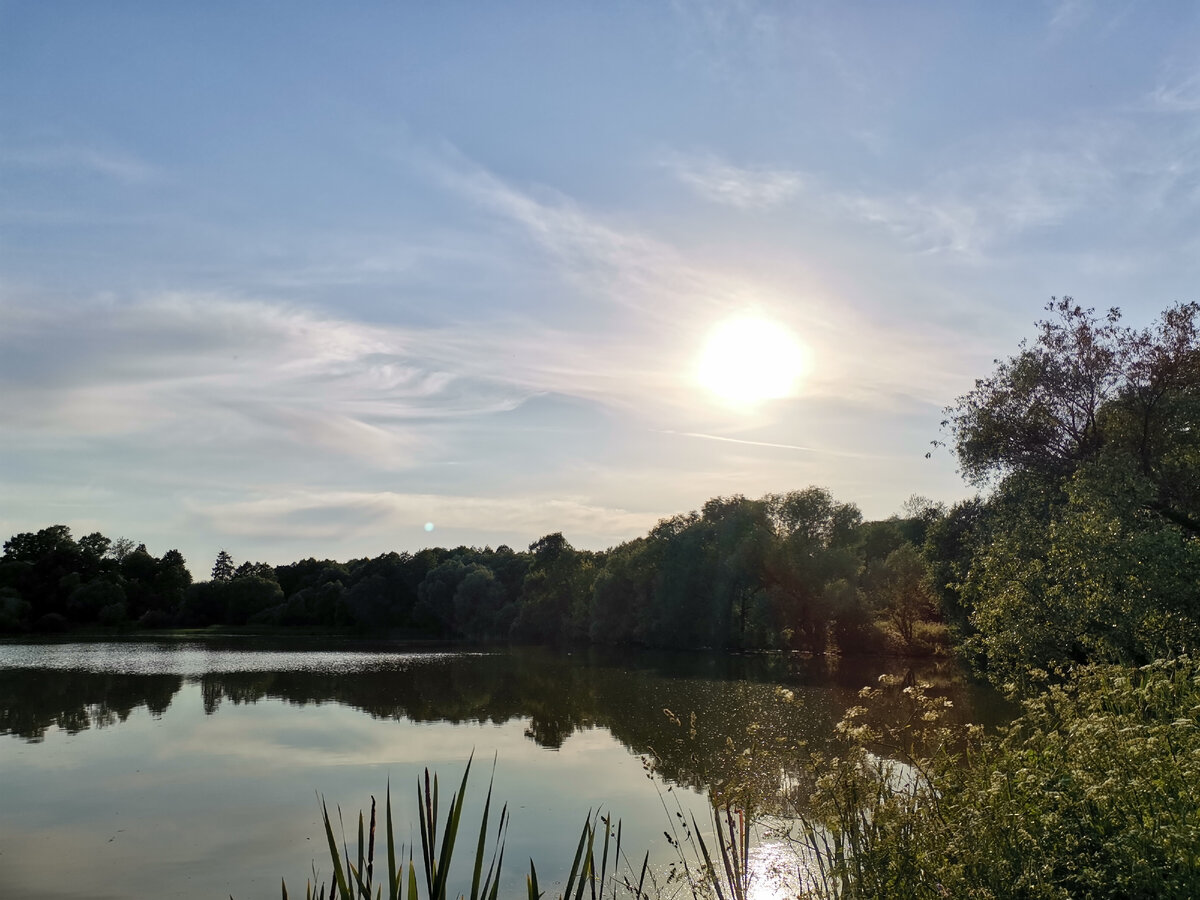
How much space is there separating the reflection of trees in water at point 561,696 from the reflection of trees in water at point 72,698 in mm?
48

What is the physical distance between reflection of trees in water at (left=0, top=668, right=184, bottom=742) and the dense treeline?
31750 mm

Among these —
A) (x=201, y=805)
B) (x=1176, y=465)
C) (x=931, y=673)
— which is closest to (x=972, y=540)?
(x=931, y=673)

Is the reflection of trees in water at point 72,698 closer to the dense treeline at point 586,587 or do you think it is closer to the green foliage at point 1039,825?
the green foliage at point 1039,825

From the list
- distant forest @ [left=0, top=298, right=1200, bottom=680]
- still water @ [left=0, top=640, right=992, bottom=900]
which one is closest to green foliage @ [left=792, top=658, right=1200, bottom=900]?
still water @ [left=0, top=640, right=992, bottom=900]

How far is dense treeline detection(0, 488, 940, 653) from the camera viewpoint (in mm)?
49750

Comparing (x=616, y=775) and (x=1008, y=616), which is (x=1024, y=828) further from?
(x=1008, y=616)

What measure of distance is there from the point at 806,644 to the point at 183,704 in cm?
3516

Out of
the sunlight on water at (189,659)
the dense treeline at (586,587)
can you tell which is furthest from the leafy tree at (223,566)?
the sunlight on water at (189,659)

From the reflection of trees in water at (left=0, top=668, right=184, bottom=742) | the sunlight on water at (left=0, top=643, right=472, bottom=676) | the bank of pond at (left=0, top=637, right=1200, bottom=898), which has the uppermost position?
the bank of pond at (left=0, top=637, right=1200, bottom=898)

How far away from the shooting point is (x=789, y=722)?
21266 millimetres

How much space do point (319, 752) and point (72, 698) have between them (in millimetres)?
14062

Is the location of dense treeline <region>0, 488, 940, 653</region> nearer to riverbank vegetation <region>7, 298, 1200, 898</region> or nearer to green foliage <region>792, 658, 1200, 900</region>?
riverbank vegetation <region>7, 298, 1200, 898</region>

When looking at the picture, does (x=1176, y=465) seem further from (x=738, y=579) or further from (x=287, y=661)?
(x=287, y=661)

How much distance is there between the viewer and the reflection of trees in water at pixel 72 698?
2367 centimetres
